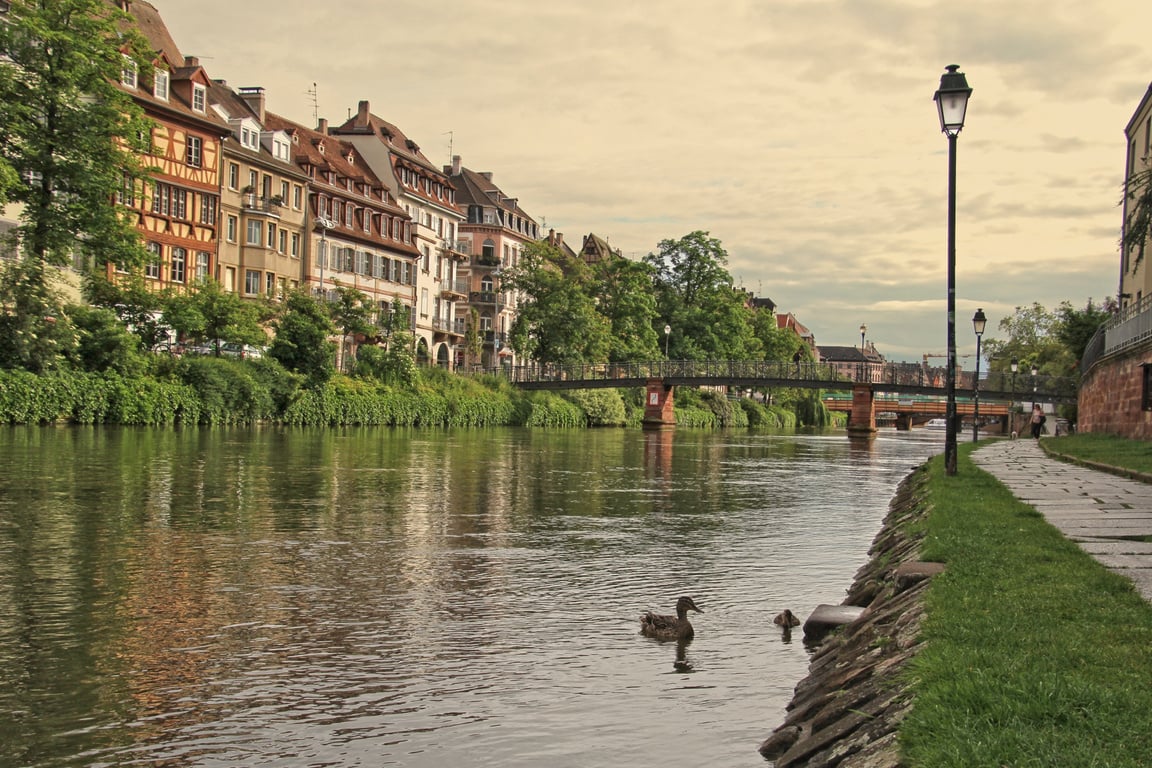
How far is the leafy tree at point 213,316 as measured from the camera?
5200cm

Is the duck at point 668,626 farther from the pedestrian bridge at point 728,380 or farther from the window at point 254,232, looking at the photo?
the pedestrian bridge at point 728,380

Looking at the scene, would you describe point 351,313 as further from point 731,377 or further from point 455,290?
point 455,290

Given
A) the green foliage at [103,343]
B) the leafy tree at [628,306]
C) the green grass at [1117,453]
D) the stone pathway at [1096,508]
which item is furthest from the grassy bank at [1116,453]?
the leafy tree at [628,306]

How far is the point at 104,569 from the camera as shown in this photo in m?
12.7


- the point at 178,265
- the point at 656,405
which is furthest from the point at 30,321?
the point at 656,405

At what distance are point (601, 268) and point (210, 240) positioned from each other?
1675 inches

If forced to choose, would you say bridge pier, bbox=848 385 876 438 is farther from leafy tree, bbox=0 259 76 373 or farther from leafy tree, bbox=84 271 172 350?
leafy tree, bbox=0 259 76 373

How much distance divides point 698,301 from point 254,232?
1965 inches

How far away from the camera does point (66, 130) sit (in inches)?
1774

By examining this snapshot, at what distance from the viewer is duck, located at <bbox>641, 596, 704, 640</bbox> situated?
10.1m

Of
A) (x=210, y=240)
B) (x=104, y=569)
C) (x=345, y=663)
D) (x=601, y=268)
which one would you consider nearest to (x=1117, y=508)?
(x=345, y=663)

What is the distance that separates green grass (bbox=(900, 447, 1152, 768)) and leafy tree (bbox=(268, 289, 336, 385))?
50.3 meters

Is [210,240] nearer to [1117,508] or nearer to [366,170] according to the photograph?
[366,170]

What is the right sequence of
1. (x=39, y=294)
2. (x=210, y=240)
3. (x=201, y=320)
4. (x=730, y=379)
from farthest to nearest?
1. (x=730, y=379)
2. (x=210, y=240)
3. (x=201, y=320)
4. (x=39, y=294)
